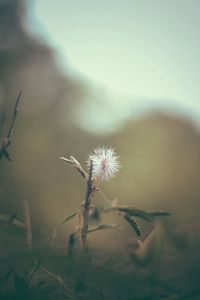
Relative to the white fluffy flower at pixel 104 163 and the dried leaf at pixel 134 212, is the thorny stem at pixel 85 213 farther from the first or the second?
the white fluffy flower at pixel 104 163

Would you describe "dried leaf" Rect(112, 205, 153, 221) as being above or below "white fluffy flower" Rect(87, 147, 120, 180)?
below

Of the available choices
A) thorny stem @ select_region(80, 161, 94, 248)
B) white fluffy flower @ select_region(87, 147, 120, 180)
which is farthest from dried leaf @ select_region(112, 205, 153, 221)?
white fluffy flower @ select_region(87, 147, 120, 180)

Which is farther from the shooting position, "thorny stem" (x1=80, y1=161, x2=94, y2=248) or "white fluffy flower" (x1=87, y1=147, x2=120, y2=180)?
"white fluffy flower" (x1=87, y1=147, x2=120, y2=180)

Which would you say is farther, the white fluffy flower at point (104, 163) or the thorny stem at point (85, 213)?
the white fluffy flower at point (104, 163)

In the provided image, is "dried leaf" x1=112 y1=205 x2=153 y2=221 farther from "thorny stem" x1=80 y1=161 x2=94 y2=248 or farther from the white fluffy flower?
the white fluffy flower

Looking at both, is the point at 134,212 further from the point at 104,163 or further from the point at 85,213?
the point at 104,163

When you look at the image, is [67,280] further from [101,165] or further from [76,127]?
[76,127]

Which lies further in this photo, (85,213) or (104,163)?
(104,163)

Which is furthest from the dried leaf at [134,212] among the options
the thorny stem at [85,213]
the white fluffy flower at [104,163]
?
the white fluffy flower at [104,163]

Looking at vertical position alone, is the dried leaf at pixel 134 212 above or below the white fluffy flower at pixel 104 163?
below

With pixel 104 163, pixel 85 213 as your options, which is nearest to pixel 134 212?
pixel 85 213
